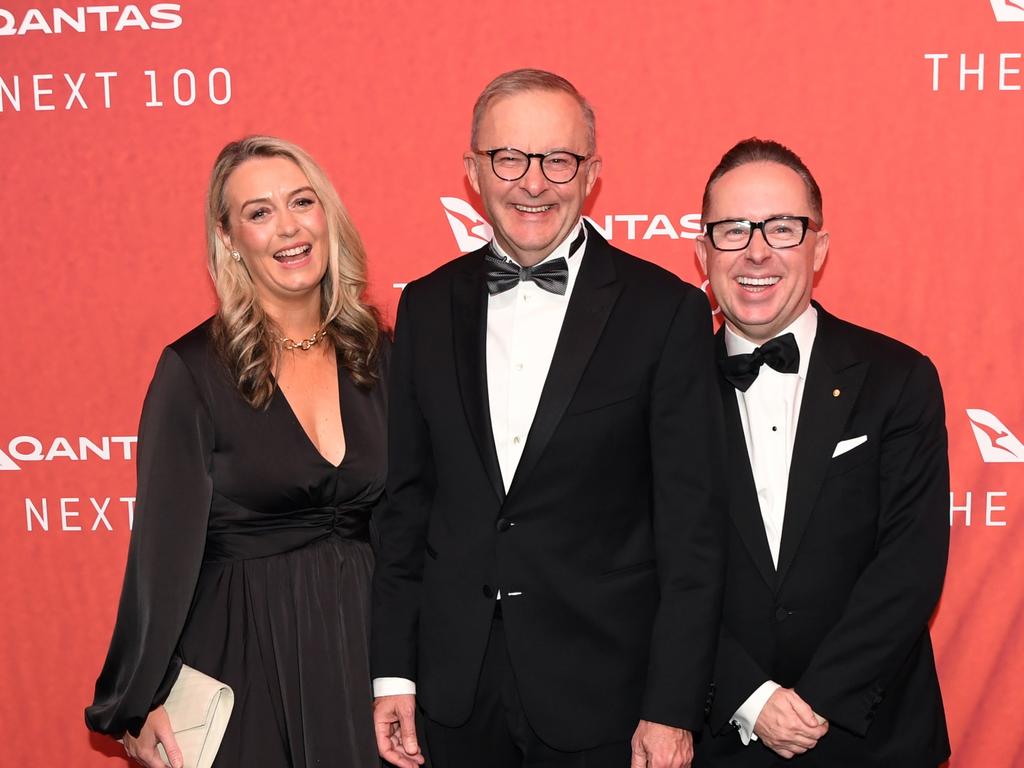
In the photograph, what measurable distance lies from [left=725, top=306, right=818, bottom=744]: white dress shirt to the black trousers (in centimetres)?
29

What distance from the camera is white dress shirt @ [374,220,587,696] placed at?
77.2 inches

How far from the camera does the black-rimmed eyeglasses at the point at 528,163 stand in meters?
1.98

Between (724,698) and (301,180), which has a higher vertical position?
(301,180)

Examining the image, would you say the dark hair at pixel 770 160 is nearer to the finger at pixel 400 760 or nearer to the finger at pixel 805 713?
the finger at pixel 805 713

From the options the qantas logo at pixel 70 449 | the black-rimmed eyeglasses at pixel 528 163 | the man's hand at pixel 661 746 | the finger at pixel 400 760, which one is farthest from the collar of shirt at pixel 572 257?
the qantas logo at pixel 70 449

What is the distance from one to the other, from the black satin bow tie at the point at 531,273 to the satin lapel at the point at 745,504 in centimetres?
45

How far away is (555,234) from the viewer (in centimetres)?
200

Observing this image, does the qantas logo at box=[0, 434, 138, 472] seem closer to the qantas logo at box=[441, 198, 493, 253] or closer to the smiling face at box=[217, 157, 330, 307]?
the smiling face at box=[217, 157, 330, 307]

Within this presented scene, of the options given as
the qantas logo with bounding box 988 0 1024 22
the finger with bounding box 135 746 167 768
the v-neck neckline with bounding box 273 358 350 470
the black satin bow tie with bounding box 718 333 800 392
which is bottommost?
the finger with bounding box 135 746 167 768

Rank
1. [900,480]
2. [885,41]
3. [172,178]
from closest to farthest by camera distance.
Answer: [900,480] → [885,41] → [172,178]

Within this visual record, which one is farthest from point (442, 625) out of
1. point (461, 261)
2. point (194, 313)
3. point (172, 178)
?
point (172, 178)

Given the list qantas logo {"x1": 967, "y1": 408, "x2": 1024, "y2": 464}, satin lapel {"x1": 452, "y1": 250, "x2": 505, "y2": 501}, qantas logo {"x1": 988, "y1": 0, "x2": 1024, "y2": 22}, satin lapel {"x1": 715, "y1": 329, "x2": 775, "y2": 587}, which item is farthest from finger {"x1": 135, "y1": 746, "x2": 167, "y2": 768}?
qantas logo {"x1": 988, "y1": 0, "x2": 1024, "y2": 22}

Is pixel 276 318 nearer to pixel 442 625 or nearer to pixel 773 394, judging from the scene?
pixel 442 625

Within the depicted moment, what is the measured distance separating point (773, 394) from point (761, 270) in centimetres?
25
